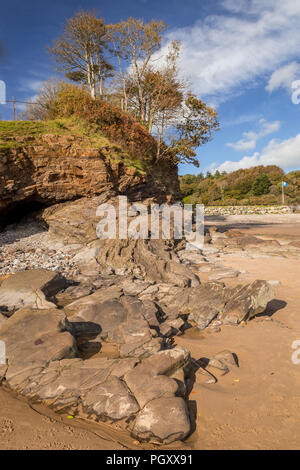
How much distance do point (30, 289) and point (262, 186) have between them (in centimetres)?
4713

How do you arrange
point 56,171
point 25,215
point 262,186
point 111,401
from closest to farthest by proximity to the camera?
point 111,401, point 56,171, point 25,215, point 262,186

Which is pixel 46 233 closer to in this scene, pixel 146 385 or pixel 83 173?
pixel 83 173

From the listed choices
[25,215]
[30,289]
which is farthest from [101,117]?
[30,289]

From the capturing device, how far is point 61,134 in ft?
43.3

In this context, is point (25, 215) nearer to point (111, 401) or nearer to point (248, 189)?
point (111, 401)

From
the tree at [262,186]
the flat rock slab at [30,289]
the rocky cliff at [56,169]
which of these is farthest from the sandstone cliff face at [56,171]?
the tree at [262,186]

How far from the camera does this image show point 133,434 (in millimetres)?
2818

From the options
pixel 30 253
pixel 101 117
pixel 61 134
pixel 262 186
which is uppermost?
pixel 101 117

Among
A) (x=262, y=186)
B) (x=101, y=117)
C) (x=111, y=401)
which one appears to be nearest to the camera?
(x=111, y=401)

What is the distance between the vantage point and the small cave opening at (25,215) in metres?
13.3

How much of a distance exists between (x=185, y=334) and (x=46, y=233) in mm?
9183

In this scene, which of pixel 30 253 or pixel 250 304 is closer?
pixel 250 304

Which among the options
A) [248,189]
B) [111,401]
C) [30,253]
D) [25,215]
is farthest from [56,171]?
[248,189]

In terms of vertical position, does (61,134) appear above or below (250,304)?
above
